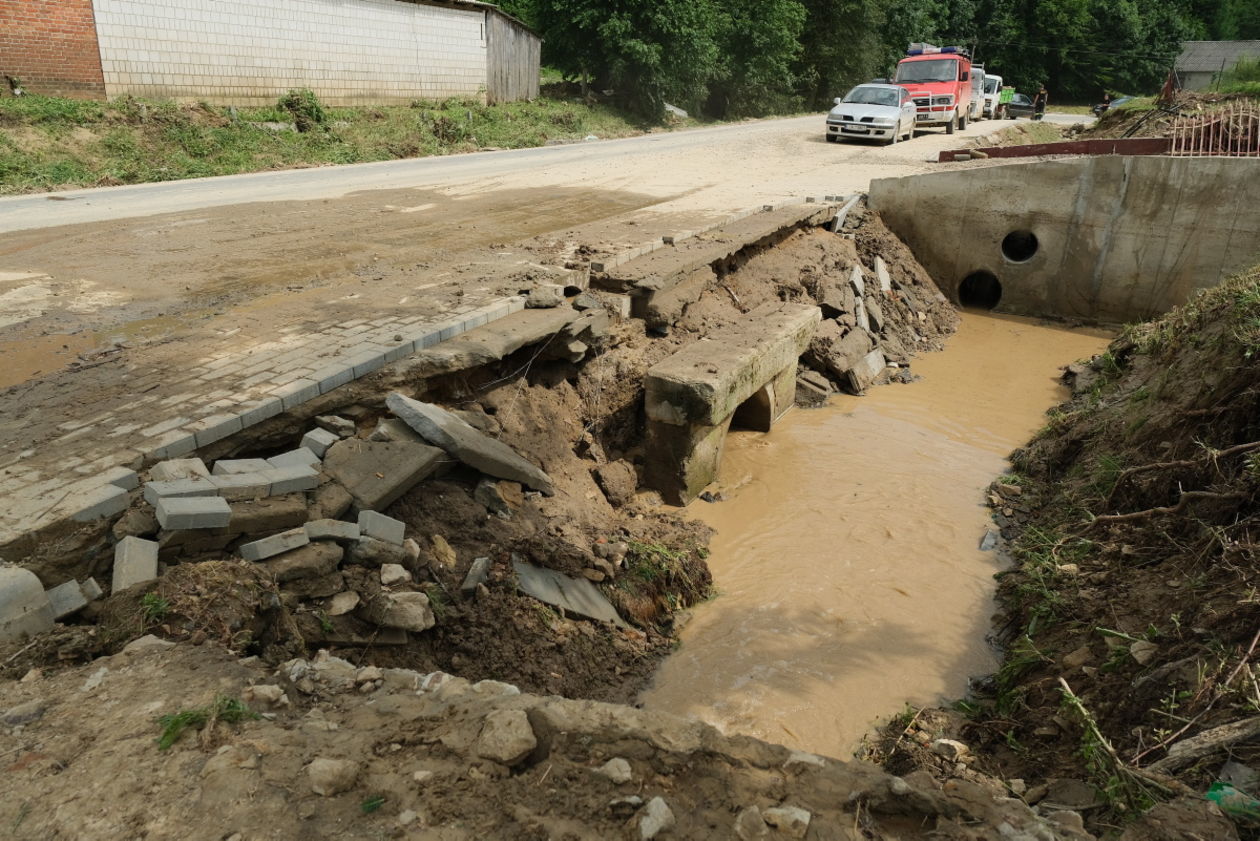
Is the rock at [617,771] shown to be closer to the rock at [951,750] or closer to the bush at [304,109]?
the rock at [951,750]

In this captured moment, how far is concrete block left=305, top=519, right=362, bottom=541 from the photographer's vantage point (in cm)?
438

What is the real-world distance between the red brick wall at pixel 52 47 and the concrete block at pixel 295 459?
14.1 m

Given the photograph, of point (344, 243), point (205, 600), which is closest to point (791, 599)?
point (205, 600)

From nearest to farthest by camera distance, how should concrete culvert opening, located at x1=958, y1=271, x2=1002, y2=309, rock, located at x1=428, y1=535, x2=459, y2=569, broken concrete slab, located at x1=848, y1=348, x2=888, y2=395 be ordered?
rock, located at x1=428, y1=535, x2=459, y2=569 < broken concrete slab, located at x1=848, y1=348, x2=888, y2=395 < concrete culvert opening, located at x1=958, y1=271, x2=1002, y2=309

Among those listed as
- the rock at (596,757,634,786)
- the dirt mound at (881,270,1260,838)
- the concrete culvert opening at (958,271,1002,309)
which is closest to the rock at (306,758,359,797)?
the rock at (596,757,634,786)

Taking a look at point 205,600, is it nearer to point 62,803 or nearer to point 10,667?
point 10,667

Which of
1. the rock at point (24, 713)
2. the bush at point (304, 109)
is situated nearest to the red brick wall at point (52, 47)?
the bush at point (304, 109)

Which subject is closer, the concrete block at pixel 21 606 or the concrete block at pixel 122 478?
the concrete block at pixel 21 606

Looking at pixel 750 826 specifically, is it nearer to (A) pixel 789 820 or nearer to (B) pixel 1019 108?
(A) pixel 789 820

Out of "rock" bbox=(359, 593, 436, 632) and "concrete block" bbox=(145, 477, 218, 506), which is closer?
"concrete block" bbox=(145, 477, 218, 506)

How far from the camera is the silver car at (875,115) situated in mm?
20250

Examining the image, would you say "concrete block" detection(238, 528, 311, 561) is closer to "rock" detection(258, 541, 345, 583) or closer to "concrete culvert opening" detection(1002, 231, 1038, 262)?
"rock" detection(258, 541, 345, 583)

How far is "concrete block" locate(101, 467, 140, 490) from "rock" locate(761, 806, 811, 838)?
11.1 ft

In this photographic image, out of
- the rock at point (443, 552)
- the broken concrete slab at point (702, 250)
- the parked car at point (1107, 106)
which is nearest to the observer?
the rock at point (443, 552)
